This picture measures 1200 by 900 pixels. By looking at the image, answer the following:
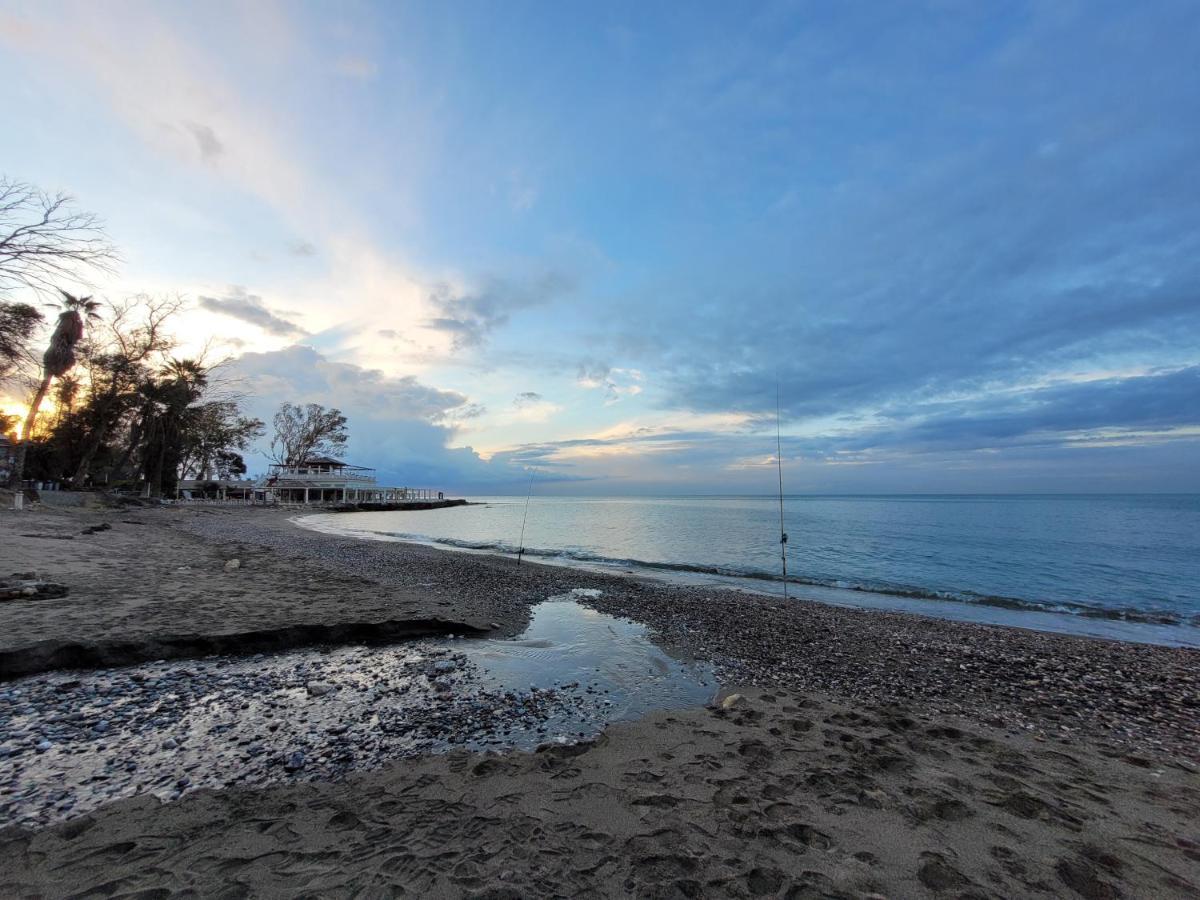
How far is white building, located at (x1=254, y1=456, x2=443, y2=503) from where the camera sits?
73.7 m

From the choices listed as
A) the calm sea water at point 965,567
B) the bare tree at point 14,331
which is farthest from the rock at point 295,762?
the bare tree at point 14,331

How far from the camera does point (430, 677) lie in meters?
6.59

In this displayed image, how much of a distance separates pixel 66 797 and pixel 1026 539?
43221 millimetres

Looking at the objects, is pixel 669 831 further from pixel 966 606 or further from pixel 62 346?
pixel 62 346

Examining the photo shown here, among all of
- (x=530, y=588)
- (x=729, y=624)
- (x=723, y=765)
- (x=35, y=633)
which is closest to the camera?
(x=723, y=765)

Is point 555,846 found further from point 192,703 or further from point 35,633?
point 35,633

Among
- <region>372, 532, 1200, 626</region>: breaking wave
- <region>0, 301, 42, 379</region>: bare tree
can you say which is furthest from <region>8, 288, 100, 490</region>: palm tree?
<region>372, 532, 1200, 626</region>: breaking wave

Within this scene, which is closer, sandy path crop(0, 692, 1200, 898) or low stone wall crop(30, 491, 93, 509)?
sandy path crop(0, 692, 1200, 898)

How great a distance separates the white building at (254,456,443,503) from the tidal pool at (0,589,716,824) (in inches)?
2942

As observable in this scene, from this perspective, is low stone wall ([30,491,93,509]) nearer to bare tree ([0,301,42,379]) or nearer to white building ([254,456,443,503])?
bare tree ([0,301,42,379])

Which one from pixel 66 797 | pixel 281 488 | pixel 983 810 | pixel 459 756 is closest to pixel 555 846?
pixel 459 756

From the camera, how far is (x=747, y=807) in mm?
3680

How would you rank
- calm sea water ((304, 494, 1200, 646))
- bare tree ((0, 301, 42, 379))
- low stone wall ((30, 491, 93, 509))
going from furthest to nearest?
low stone wall ((30, 491, 93, 509)), bare tree ((0, 301, 42, 379)), calm sea water ((304, 494, 1200, 646))

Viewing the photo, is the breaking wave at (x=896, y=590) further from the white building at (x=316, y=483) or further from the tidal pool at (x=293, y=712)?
the white building at (x=316, y=483)
